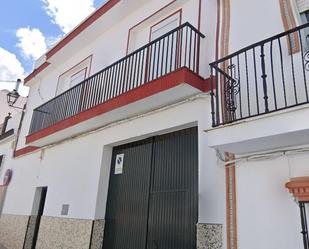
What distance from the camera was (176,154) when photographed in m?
5.46

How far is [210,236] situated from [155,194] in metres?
1.66

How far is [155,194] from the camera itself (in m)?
5.58

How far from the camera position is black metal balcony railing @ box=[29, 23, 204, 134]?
5609mm

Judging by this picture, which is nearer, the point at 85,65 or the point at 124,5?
the point at 124,5

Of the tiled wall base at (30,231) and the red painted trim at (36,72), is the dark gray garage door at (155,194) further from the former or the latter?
the red painted trim at (36,72)

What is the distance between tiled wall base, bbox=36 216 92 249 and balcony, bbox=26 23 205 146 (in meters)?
2.37

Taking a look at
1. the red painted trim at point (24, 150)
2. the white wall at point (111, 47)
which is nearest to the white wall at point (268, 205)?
the white wall at point (111, 47)

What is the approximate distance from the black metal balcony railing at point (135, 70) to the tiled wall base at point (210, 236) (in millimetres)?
2747

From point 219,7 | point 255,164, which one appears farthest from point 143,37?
point 255,164

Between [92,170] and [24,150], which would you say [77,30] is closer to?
[92,170]

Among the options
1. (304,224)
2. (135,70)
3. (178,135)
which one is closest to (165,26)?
(135,70)

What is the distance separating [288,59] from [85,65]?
667cm

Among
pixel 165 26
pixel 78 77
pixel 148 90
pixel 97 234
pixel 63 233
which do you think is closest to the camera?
pixel 148 90

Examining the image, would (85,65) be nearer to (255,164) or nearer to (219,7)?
(219,7)
